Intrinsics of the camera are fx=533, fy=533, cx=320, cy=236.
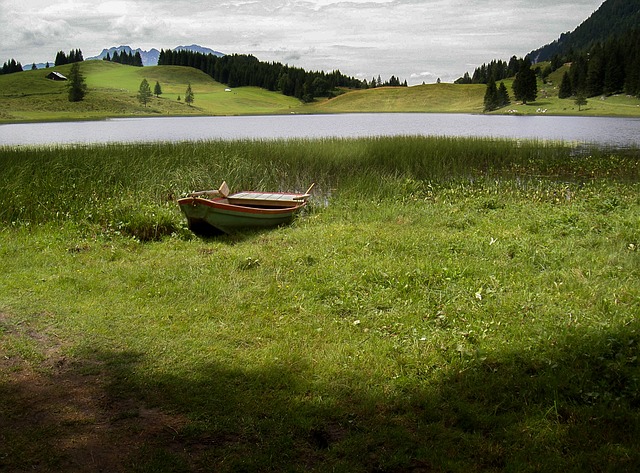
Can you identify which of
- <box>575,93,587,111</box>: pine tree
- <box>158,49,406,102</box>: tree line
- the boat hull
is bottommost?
the boat hull

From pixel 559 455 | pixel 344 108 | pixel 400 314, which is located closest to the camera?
pixel 559 455

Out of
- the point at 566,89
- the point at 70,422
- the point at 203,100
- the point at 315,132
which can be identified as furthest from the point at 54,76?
the point at 70,422

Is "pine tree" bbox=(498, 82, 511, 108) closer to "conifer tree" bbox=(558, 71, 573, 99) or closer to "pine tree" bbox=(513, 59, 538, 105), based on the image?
"pine tree" bbox=(513, 59, 538, 105)

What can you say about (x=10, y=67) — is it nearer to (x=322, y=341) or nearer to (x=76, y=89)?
(x=76, y=89)

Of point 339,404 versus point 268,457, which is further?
point 339,404

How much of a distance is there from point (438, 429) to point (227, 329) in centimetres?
280

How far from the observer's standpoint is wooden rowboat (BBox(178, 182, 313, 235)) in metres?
10.8

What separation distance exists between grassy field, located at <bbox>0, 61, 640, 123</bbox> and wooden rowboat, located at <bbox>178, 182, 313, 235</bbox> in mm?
63271

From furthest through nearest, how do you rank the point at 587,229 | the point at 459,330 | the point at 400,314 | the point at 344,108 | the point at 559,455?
1. the point at 344,108
2. the point at 587,229
3. the point at 400,314
4. the point at 459,330
5. the point at 559,455

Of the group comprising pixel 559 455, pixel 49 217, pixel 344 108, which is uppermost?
pixel 344 108

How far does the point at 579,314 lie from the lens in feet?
19.8

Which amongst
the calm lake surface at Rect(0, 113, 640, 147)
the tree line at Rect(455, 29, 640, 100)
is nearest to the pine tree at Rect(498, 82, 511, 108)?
the tree line at Rect(455, 29, 640, 100)

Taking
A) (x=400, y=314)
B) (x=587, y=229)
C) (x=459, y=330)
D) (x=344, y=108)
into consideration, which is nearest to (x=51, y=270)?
(x=400, y=314)

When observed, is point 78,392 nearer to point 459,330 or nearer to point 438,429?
point 438,429
